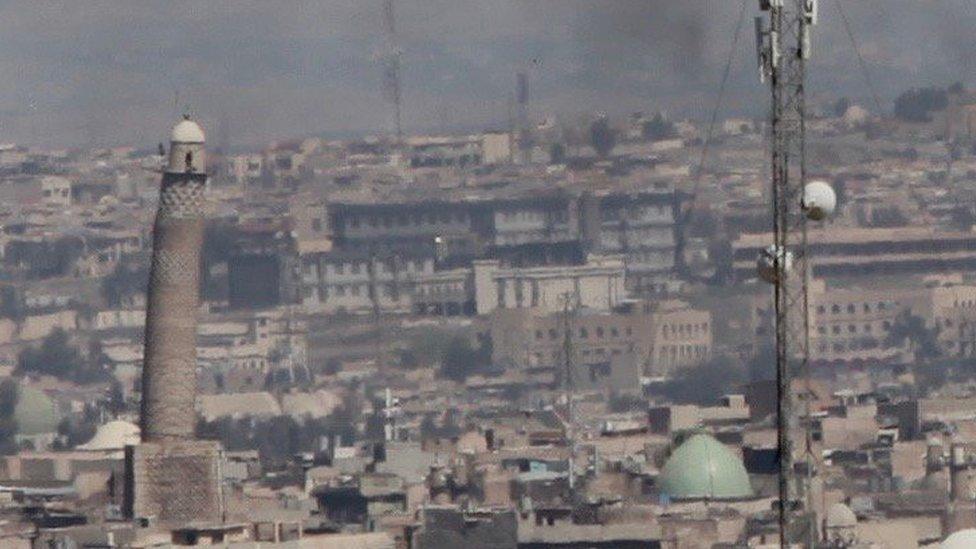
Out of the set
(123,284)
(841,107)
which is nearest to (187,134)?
(123,284)

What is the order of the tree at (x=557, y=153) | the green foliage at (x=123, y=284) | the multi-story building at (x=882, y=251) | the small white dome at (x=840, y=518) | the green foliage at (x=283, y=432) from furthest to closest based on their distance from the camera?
the tree at (x=557, y=153), the green foliage at (x=123, y=284), the multi-story building at (x=882, y=251), the green foliage at (x=283, y=432), the small white dome at (x=840, y=518)

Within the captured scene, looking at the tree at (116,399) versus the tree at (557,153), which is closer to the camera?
the tree at (116,399)

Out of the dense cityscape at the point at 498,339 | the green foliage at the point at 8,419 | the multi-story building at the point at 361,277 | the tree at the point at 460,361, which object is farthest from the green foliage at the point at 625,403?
the multi-story building at the point at 361,277

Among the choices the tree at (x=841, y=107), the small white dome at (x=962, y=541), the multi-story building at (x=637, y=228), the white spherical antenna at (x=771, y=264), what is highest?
the tree at (x=841, y=107)

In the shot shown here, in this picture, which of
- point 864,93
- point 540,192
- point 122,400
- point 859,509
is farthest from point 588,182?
point 859,509

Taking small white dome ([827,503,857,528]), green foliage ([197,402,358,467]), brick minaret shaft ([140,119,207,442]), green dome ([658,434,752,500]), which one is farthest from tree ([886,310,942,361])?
small white dome ([827,503,857,528])

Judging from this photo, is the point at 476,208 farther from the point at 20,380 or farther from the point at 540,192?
the point at 20,380

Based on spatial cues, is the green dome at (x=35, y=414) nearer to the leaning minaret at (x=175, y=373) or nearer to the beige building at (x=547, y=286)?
the beige building at (x=547, y=286)
